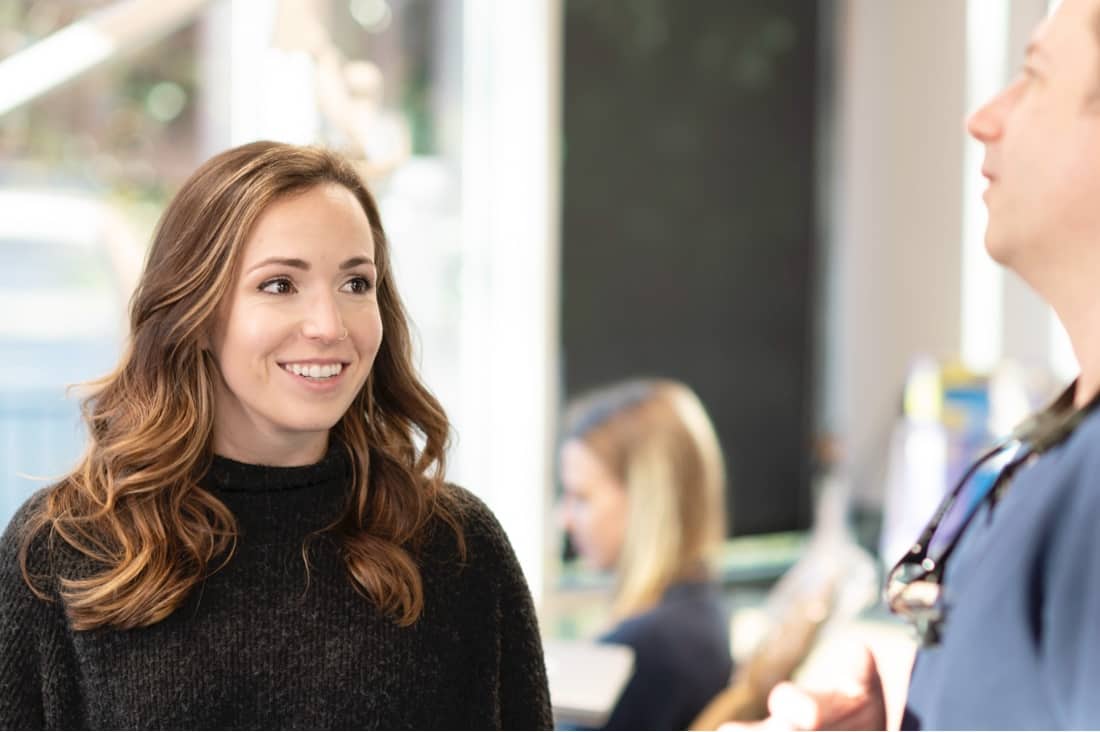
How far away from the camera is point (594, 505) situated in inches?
96.7

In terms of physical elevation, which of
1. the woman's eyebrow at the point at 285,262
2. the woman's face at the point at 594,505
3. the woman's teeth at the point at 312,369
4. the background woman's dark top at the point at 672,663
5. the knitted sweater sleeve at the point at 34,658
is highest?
the woman's eyebrow at the point at 285,262

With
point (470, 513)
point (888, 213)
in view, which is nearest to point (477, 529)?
point (470, 513)

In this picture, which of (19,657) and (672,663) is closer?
(19,657)

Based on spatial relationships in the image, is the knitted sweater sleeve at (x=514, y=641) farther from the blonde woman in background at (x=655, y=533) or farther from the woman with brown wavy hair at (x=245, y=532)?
the blonde woman in background at (x=655, y=533)

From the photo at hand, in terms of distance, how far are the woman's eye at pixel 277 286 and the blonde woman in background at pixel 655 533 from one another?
1.24 metres

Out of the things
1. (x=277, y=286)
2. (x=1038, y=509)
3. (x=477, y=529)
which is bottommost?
(x=477, y=529)

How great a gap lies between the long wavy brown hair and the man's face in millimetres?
606

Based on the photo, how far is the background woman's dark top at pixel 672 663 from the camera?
220cm

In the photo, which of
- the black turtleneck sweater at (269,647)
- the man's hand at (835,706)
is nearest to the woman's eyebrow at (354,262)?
the black turtleneck sweater at (269,647)

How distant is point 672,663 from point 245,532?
1190 mm

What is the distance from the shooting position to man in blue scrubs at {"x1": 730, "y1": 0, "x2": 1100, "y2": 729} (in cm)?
71

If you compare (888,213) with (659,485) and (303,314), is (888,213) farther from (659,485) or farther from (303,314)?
(303,314)

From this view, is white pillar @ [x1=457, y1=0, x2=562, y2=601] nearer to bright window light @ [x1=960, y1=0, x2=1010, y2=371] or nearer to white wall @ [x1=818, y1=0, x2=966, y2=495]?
white wall @ [x1=818, y1=0, x2=966, y2=495]

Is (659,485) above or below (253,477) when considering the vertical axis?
below
